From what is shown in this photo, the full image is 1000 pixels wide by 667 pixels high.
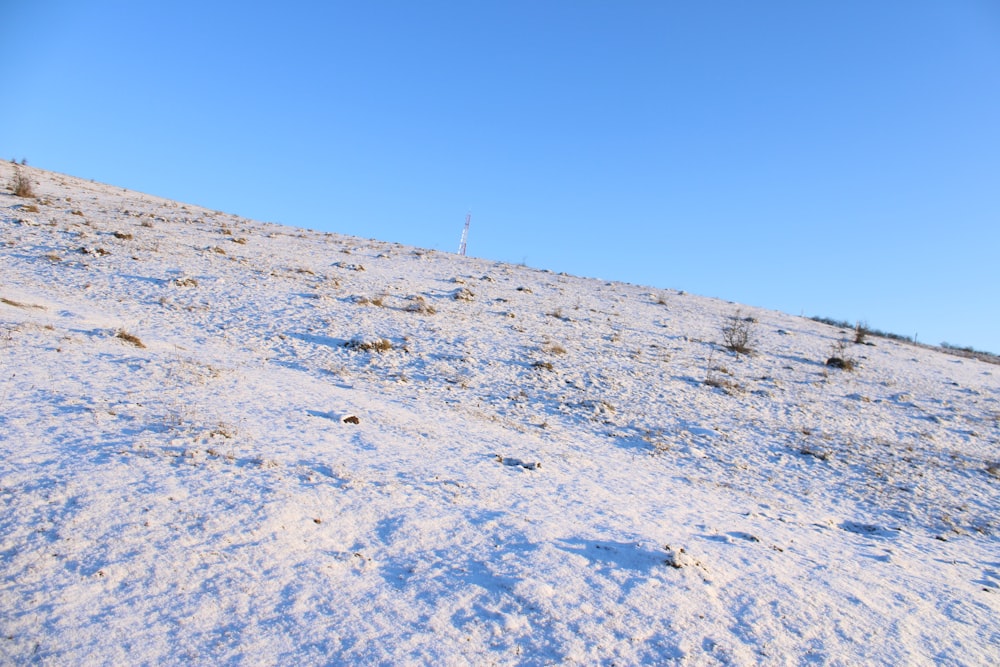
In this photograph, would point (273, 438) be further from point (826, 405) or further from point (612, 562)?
point (826, 405)

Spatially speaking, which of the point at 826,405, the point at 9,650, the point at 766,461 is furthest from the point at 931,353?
the point at 9,650

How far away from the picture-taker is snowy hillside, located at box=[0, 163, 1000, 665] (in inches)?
160

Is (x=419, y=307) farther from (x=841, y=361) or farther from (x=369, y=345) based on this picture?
(x=841, y=361)

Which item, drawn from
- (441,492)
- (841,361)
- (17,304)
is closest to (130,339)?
(17,304)

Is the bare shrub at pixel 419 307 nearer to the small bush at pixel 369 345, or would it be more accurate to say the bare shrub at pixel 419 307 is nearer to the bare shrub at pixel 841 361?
the small bush at pixel 369 345

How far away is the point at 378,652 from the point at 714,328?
19.0 metres

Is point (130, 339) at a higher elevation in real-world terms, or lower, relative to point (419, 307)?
lower

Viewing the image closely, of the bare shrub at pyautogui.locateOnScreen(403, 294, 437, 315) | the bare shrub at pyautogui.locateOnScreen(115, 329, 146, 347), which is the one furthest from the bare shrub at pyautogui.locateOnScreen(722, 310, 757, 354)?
the bare shrub at pyautogui.locateOnScreen(115, 329, 146, 347)

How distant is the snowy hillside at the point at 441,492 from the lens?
4070 millimetres

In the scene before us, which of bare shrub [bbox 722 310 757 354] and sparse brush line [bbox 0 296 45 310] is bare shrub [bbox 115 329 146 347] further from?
bare shrub [bbox 722 310 757 354]

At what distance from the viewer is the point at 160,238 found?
19.8 metres

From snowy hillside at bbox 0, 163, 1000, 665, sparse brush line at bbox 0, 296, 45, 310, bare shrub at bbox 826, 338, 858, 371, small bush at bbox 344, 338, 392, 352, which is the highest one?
bare shrub at bbox 826, 338, 858, 371

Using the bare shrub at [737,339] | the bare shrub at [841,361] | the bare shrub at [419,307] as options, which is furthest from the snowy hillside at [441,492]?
the bare shrub at [737,339]

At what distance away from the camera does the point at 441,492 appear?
6293 mm
